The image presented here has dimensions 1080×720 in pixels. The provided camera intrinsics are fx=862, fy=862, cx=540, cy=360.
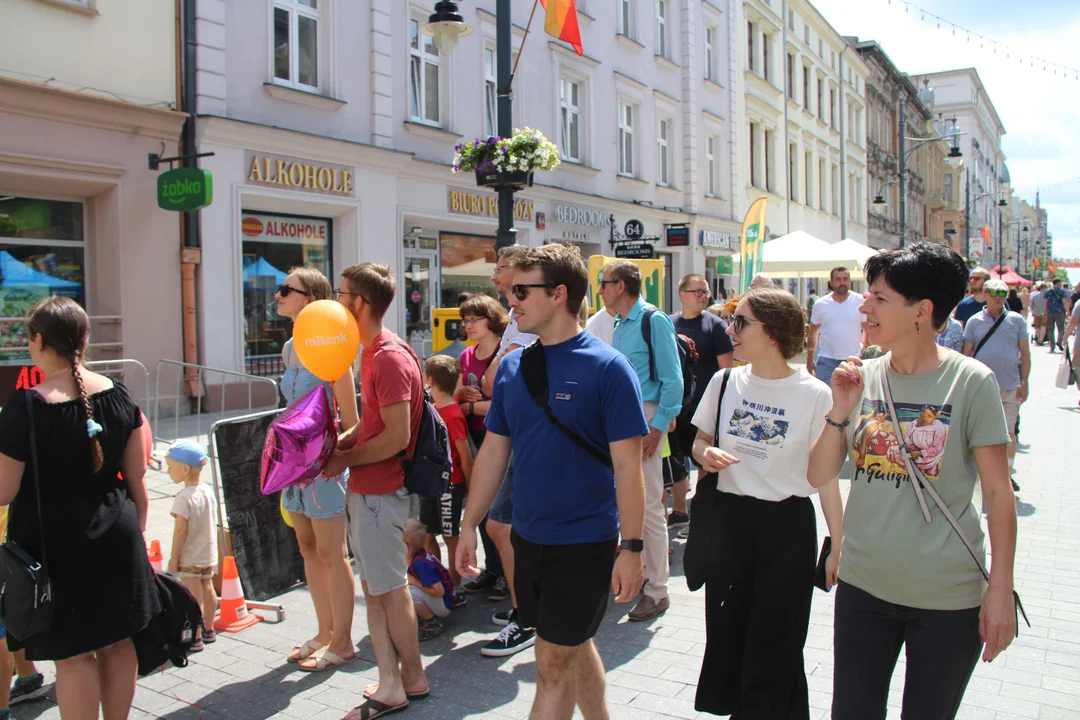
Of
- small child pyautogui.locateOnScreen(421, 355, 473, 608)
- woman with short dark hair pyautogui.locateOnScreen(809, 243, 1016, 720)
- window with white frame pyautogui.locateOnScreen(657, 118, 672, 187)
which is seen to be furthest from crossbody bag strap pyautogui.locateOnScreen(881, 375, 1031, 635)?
window with white frame pyautogui.locateOnScreen(657, 118, 672, 187)

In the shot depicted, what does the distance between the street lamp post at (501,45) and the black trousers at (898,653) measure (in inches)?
254

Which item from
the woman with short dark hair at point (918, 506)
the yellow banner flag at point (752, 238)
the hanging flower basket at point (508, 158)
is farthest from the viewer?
the yellow banner flag at point (752, 238)

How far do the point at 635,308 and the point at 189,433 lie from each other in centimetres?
656

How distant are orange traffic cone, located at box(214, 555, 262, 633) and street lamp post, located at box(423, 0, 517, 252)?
15.4 ft

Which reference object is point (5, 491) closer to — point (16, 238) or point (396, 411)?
point (396, 411)

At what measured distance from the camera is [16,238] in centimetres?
980

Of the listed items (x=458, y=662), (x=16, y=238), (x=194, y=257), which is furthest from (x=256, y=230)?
(x=458, y=662)

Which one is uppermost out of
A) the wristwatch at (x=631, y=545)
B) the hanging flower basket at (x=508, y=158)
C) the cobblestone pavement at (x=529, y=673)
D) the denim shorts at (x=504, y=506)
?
the hanging flower basket at (x=508, y=158)

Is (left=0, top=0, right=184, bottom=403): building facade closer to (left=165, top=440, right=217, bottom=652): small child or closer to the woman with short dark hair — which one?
(left=165, top=440, right=217, bottom=652): small child

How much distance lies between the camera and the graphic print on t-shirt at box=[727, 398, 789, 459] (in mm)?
3027

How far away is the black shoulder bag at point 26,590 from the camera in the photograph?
2.86 meters

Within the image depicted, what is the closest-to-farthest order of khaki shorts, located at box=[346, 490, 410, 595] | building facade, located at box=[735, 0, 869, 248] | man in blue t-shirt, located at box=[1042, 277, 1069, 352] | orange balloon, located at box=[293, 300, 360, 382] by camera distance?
orange balloon, located at box=[293, 300, 360, 382], khaki shorts, located at box=[346, 490, 410, 595], man in blue t-shirt, located at box=[1042, 277, 1069, 352], building facade, located at box=[735, 0, 869, 248]

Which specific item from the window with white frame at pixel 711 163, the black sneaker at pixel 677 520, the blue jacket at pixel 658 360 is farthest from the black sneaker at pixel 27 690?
the window with white frame at pixel 711 163

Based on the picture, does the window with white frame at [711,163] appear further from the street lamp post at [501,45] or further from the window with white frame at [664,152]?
the street lamp post at [501,45]
